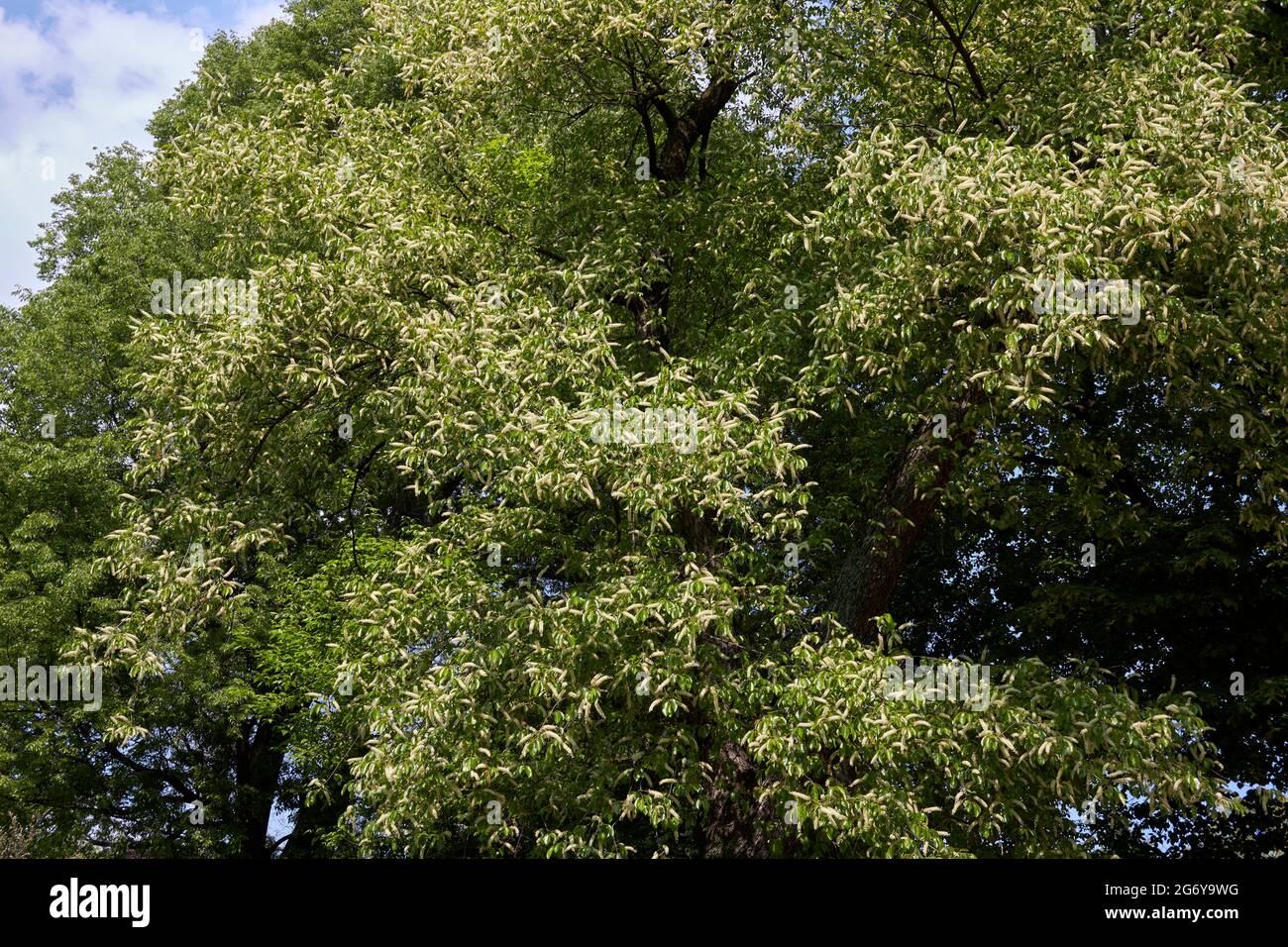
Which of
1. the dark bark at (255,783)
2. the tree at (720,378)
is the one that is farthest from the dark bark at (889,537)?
the dark bark at (255,783)

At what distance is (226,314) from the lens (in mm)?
13422

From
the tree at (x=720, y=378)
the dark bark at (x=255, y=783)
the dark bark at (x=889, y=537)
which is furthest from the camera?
the dark bark at (x=255, y=783)

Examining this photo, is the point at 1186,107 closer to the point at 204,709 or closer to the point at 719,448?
the point at 719,448

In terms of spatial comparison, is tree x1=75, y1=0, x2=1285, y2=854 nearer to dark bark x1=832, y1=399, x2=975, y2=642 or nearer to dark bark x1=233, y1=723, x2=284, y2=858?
dark bark x1=832, y1=399, x2=975, y2=642

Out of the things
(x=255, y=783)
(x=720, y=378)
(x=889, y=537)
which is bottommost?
(x=255, y=783)

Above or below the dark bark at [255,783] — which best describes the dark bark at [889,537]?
above

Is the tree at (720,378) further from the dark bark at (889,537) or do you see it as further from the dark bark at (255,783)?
the dark bark at (255,783)

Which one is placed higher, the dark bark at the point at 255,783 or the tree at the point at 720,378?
the tree at the point at 720,378

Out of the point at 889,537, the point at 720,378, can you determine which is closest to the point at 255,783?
the point at 889,537

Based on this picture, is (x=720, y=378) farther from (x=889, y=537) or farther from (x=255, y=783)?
(x=255, y=783)

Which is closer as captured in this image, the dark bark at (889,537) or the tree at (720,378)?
the tree at (720,378)

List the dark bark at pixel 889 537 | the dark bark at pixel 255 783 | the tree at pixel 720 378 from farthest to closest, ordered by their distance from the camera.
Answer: the dark bark at pixel 255 783, the dark bark at pixel 889 537, the tree at pixel 720 378

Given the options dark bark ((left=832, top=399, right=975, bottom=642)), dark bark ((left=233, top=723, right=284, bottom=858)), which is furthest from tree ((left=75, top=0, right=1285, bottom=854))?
dark bark ((left=233, top=723, right=284, bottom=858))
